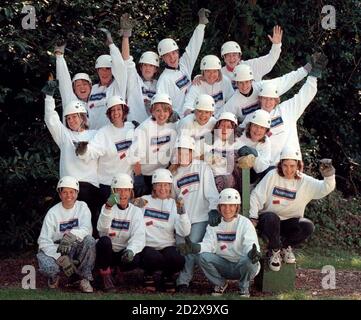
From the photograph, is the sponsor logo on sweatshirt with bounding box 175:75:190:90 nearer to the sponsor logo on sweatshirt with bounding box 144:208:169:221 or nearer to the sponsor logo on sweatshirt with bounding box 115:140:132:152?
the sponsor logo on sweatshirt with bounding box 115:140:132:152

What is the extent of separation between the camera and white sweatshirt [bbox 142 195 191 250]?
9312 millimetres

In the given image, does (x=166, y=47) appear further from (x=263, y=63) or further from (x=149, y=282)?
(x=149, y=282)

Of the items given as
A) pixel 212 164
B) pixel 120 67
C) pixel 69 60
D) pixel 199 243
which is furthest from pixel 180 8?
pixel 199 243

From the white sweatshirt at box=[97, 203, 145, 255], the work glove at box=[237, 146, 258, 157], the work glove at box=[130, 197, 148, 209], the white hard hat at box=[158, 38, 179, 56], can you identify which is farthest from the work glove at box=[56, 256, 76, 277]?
the white hard hat at box=[158, 38, 179, 56]

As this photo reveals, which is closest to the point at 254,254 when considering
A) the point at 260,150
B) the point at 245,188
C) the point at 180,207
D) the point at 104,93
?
the point at 245,188

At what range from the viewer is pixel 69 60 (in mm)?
11578

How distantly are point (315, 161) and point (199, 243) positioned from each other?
5.42 metres

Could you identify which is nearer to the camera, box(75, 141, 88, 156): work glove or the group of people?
the group of people

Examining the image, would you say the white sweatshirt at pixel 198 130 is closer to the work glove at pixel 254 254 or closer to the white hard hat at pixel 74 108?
the white hard hat at pixel 74 108

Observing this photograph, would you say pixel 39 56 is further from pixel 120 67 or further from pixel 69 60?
pixel 120 67

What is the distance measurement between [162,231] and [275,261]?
4.10 ft

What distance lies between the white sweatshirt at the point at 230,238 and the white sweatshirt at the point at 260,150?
69 cm

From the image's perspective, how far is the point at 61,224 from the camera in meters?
9.33

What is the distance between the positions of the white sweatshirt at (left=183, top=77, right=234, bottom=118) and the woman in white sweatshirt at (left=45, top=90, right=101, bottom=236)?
1.28 m
